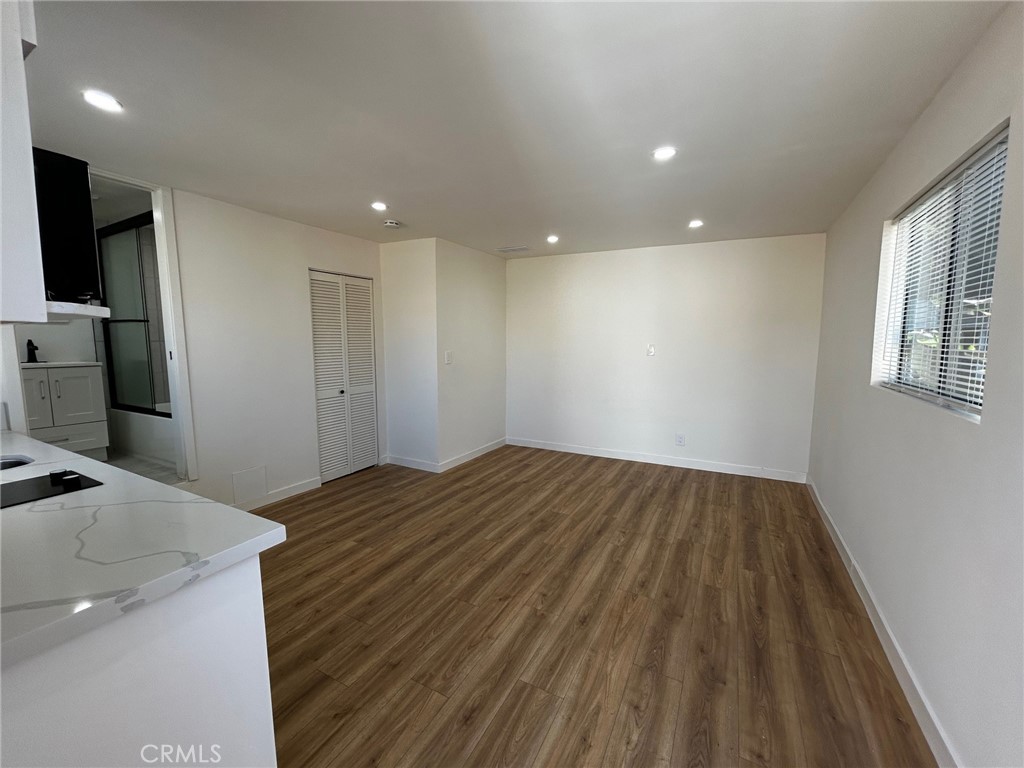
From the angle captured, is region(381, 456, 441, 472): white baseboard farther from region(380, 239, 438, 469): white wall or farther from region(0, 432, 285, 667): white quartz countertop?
region(0, 432, 285, 667): white quartz countertop

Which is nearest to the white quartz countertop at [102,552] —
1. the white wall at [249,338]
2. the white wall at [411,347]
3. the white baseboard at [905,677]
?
the white wall at [249,338]

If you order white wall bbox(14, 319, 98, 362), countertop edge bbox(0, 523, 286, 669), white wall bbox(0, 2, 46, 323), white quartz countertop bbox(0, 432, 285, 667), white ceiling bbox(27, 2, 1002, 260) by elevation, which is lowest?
countertop edge bbox(0, 523, 286, 669)

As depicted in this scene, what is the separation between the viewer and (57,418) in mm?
3398

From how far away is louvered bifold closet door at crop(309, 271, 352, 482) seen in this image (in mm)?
3918

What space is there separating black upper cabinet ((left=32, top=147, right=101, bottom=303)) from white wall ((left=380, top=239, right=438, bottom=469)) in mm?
2866

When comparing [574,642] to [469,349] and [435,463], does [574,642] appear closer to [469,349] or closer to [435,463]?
[435,463]

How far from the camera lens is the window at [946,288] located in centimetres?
146

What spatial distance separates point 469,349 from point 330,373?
5.10 feet

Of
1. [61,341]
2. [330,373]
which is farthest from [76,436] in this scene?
[330,373]

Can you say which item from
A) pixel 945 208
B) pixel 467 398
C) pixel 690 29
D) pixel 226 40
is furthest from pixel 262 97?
pixel 467 398

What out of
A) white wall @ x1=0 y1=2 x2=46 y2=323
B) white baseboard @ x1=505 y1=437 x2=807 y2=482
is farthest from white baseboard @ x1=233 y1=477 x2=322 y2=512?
white wall @ x1=0 y1=2 x2=46 y2=323

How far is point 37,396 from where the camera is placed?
3.29m

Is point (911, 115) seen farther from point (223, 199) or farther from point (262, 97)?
point (223, 199)
